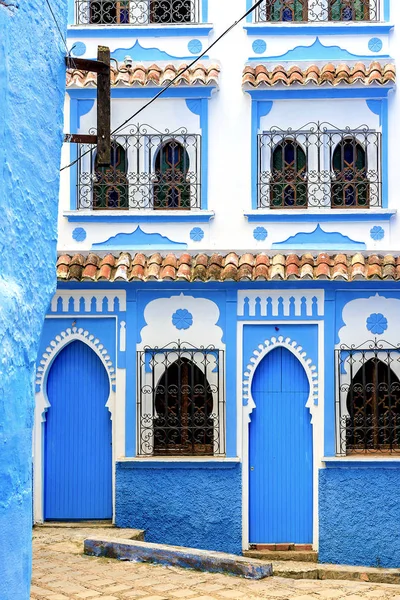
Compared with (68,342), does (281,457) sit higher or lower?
lower

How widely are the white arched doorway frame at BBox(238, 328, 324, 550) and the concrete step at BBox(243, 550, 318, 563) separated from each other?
117mm

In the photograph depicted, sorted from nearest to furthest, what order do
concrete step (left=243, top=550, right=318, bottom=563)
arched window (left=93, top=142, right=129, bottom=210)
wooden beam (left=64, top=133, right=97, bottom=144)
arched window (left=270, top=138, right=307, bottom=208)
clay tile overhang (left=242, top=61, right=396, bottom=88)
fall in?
wooden beam (left=64, top=133, right=97, bottom=144) < concrete step (left=243, top=550, right=318, bottom=563) < clay tile overhang (left=242, top=61, right=396, bottom=88) < arched window (left=270, top=138, right=307, bottom=208) < arched window (left=93, top=142, right=129, bottom=210)

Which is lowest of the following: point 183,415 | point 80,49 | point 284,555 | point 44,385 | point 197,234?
point 284,555

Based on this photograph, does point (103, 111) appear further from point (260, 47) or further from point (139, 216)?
point (260, 47)

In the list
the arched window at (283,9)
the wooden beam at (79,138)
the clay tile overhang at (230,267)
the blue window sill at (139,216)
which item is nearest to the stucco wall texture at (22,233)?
the wooden beam at (79,138)

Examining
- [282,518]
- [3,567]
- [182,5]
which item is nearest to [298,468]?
[282,518]

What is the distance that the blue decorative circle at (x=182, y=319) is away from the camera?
1265 cm

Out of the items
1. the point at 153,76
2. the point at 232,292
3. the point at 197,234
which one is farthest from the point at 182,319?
the point at 153,76

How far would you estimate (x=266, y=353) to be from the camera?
41.2ft

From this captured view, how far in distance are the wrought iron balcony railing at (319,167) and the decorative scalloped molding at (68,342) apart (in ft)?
9.55

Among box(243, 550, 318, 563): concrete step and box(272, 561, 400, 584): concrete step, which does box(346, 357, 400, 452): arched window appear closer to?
box(243, 550, 318, 563): concrete step

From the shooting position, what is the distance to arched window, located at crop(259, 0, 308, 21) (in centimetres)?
1304

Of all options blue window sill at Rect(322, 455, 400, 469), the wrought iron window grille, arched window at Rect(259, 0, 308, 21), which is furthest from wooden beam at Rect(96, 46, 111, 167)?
blue window sill at Rect(322, 455, 400, 469)

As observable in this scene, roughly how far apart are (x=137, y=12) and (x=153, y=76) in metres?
1.11
